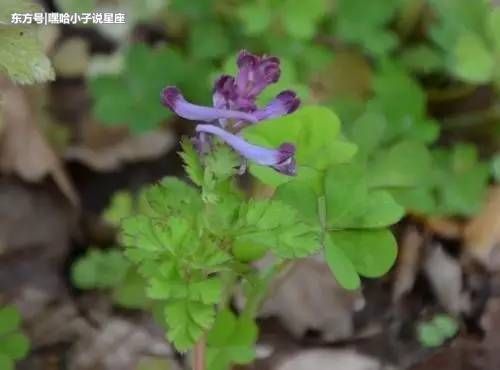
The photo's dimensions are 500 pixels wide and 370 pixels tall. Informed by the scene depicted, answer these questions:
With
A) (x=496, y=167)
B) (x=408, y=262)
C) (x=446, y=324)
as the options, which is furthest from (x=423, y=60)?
(x=446, y=324)

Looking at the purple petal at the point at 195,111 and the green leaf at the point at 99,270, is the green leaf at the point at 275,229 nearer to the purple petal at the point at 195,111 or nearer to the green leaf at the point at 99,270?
the purple petal at the point at 195,111

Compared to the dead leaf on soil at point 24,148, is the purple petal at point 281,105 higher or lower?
higher

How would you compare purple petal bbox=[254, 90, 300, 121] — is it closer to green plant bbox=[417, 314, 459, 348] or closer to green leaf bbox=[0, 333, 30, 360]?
green leaf bbox=[0, 333, 30, 360]

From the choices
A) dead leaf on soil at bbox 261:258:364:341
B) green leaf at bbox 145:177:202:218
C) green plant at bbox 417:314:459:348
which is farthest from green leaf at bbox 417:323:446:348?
green leaf at bbox 145:177:202:218

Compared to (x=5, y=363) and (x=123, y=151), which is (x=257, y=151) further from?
(x=123, y=151)

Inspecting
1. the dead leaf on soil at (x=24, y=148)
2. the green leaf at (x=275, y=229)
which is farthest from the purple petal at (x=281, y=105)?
the dead leaf on soil at (x=24, y=148)

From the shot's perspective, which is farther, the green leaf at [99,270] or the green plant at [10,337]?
the green leaf at [99,270]

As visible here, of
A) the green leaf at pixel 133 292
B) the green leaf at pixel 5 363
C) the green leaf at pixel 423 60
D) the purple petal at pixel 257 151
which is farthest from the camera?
the green leaf at pixel 423 60
